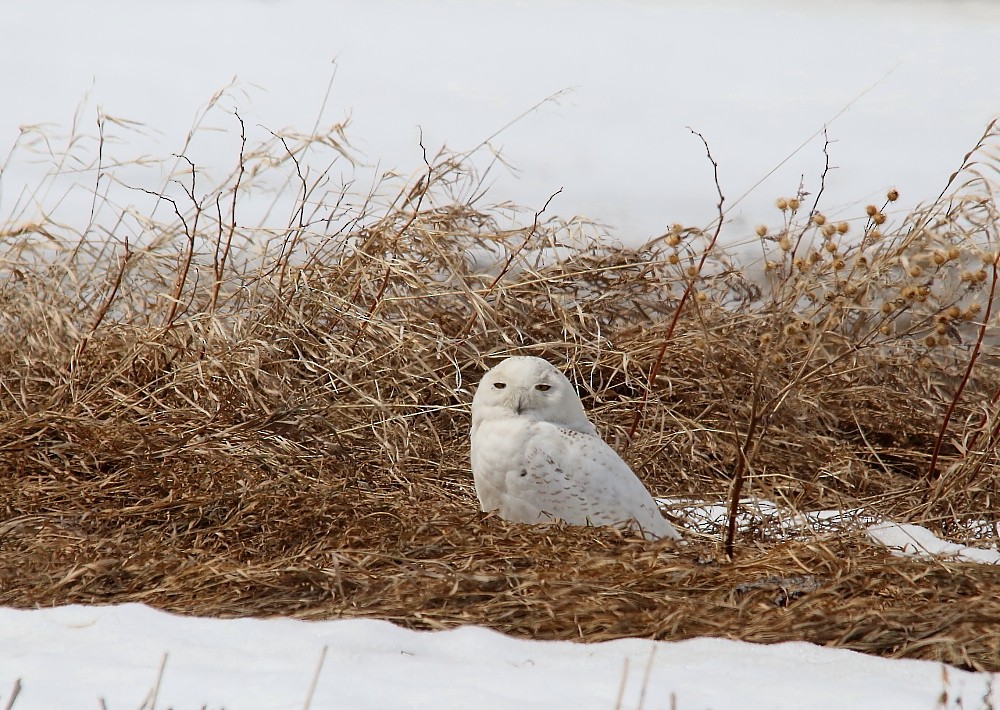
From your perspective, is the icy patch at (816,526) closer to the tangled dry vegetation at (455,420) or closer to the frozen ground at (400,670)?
the tangled dry vegetation at (455,420)

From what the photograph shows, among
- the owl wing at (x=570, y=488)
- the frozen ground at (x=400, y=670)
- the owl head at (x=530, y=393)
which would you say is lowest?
the frozen ground at (x=400, y=670)

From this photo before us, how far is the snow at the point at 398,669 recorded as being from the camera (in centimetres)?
165

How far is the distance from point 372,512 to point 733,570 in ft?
Result: 3.13

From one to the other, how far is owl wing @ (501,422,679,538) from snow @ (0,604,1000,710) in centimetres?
81

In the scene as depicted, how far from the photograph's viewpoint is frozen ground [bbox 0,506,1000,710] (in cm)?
165

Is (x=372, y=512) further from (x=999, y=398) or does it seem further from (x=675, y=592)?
(x=999, y=398)

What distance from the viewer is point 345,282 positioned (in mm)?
4070

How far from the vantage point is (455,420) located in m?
3.85

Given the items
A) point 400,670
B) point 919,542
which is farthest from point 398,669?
point 919,542

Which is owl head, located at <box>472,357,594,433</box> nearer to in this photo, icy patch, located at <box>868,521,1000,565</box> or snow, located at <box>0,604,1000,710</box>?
icy patch, located at <box>868,521,1000,565</box>

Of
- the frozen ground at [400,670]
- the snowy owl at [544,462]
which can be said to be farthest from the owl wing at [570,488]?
the frozen ground at [400,670]

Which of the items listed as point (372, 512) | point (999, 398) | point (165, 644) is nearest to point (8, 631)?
point (165, 644)

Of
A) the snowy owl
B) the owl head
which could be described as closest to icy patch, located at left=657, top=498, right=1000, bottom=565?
the snowy owl

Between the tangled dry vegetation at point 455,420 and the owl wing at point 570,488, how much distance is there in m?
0.11
